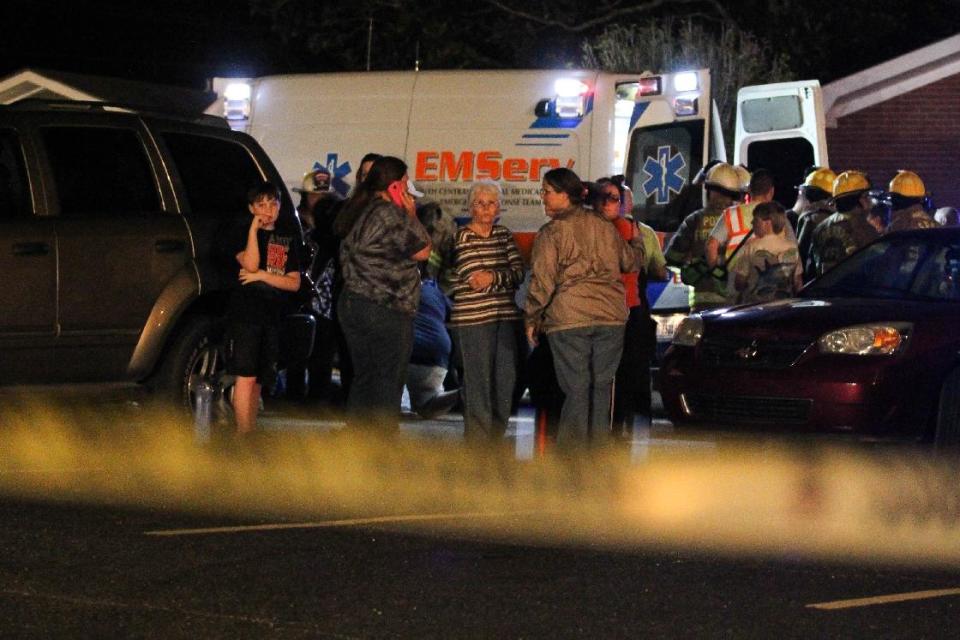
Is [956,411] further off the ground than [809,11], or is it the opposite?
[809,11]

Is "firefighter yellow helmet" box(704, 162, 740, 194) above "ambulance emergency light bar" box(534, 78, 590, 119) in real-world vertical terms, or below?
below

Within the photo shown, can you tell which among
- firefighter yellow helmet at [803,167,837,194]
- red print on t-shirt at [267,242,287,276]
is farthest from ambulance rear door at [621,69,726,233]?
red print on t-shirt at [267,242,287,276]

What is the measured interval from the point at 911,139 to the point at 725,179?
48.8ft

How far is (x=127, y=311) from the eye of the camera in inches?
425

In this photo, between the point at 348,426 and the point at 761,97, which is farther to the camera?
the point at 761,97

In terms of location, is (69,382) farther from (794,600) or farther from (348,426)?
(794,600)

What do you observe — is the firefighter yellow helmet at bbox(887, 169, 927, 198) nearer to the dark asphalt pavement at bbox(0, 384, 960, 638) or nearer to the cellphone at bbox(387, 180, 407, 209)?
the cellphone at bbox(387, 180, 407, 209)

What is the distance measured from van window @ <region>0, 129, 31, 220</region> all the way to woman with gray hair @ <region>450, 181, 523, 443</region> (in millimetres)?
2317

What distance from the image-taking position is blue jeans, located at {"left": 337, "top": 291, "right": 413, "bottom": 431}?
35.3ft

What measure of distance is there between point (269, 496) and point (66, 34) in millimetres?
31228

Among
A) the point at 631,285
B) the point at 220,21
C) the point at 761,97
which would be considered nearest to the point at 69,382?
the point at 631,285

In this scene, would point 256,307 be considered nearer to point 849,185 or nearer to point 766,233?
point 766,233

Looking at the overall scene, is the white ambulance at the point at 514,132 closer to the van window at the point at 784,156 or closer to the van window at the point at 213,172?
the van window at the point at 784,156

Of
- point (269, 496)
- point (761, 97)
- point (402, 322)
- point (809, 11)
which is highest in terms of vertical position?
point (809, 11)
